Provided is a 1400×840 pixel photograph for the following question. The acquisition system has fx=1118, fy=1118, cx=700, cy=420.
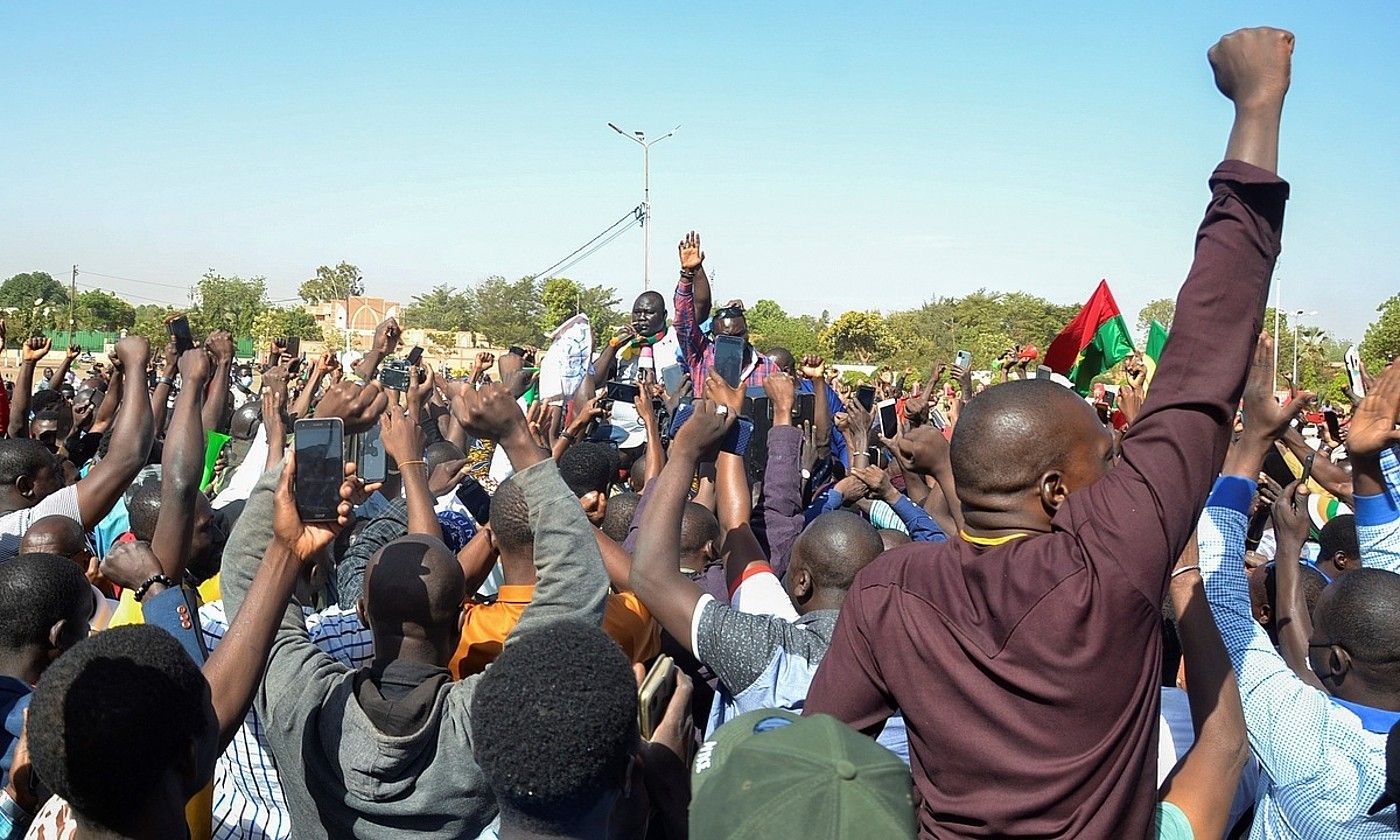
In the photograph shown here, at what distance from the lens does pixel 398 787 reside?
8.26 feet

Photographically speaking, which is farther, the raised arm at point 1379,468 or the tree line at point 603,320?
the tree line at point 603,320

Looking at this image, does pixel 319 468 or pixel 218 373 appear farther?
pixel 218 373

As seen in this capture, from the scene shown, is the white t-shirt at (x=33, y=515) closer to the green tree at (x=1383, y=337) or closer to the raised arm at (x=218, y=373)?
the raised arm at (x=218, y=373)

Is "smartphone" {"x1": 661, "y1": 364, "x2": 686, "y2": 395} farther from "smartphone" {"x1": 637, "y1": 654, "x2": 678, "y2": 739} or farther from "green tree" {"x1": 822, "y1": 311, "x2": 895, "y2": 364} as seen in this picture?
"green tree" {"x1": 822, "y1": 311, "x2": 895, "y2": 364}

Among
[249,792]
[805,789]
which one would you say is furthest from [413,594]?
[805,789]

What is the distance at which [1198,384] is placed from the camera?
6.31 ft

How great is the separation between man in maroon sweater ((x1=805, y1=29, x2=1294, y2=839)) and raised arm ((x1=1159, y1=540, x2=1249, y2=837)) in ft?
0.74

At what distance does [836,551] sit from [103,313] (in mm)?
67199

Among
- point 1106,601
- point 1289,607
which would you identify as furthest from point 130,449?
point 1289,607

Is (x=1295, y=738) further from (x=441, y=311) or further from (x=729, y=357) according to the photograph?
(x=441, y=311)

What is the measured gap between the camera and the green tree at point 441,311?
86562mm

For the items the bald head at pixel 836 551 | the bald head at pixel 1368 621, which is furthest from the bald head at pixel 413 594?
the bald head at pixel 1368 621

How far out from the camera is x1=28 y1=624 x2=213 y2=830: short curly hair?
2.03 metres

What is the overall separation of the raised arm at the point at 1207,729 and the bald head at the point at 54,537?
11.7ft
